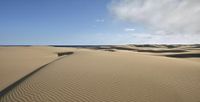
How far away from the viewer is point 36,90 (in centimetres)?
677

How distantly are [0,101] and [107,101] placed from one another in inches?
116

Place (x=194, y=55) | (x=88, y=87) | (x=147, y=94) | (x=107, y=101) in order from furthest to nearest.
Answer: (x=194, y=55)
(x=88, y=87)
(x=147, y=94)
(x=107, y=101)

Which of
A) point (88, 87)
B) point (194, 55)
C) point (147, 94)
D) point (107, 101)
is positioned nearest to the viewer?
point (107, 101)

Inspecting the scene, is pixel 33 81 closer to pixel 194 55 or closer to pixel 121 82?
pixel 121 82

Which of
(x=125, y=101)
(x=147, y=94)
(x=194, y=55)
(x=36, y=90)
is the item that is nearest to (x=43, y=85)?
(x=36, y=90)

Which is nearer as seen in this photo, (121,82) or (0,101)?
(0,101)

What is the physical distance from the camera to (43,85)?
7.35m

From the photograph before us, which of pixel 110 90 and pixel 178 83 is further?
pixel 178 83

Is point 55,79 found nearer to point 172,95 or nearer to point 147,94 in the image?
point 147,94

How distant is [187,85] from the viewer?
807cm

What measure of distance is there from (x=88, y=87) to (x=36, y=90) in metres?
1.66

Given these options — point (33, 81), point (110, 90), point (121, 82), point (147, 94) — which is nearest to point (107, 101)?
point (110, 90)

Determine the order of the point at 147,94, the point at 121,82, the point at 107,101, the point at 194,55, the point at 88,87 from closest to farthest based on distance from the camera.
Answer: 1. the point at 107,101
2. the point at 147,94
3. the point at 88,87
4. the point at 121,82
5. the point at 194,55

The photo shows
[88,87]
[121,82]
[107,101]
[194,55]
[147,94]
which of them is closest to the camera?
[107,101]
